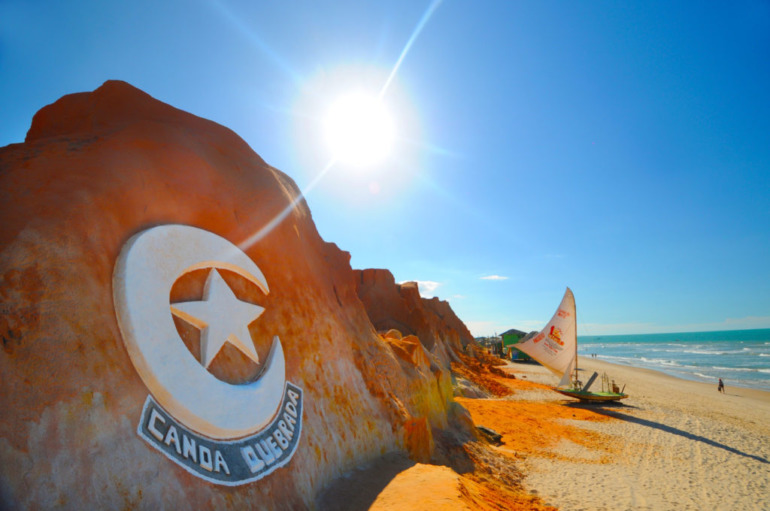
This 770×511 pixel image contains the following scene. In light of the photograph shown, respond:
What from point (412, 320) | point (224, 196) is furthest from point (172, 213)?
point (412, 320)

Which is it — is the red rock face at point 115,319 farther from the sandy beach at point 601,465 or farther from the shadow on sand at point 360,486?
the sandy beach at point 601,465

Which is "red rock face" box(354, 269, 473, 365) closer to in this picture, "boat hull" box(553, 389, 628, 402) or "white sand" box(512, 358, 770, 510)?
"boat hull" box(553, 389, 628, 402)

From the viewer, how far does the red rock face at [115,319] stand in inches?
136

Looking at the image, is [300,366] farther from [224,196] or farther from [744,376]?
[744,376]

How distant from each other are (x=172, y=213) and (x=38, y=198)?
1.46m

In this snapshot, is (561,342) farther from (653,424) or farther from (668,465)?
(668,465)

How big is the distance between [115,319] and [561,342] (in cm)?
2865

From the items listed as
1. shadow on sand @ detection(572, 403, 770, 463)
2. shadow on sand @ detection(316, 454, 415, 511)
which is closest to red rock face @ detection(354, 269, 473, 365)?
shadow on sand @ detection(572, 403, 770, 463)

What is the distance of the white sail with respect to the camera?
27.0 meters

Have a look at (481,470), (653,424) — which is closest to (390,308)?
(653,424)

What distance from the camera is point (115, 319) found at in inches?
165

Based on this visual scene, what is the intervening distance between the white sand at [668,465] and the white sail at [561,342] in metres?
4.17

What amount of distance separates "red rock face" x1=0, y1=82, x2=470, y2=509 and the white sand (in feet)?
17.2

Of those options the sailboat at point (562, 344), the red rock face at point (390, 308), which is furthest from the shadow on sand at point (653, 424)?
the red rock face at point (390, 308)
